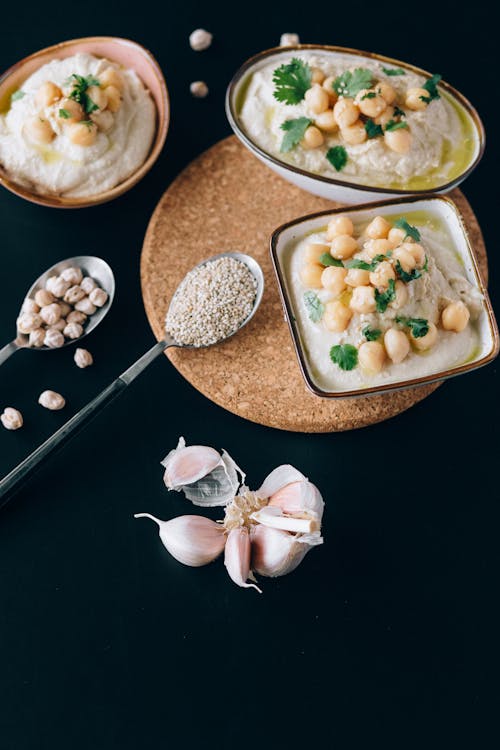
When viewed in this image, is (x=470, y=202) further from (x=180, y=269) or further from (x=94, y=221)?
(x=94, y=221)

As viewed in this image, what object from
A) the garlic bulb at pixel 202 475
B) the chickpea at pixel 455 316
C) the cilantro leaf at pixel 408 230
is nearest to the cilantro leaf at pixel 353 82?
the cilantro leaf at pixel 408 230

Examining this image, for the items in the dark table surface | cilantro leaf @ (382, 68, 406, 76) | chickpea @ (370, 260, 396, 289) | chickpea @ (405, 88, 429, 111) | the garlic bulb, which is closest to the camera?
chickpea @ (370, 260, 396, 289)

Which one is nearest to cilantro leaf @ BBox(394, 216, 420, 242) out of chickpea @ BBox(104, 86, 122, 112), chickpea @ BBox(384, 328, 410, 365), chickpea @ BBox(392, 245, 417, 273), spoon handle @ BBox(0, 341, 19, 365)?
chickpea @ BBox(392, 245, 417, 273)

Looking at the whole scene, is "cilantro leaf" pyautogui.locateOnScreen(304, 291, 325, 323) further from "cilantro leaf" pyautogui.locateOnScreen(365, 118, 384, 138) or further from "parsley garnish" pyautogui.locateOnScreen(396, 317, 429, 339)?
"cilantro leaf" pyautogui.locateOnScreen(365, 118, 384, 138)

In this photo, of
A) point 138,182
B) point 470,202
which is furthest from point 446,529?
point 138,182

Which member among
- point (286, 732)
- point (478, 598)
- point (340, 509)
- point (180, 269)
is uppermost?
point (180, 269)

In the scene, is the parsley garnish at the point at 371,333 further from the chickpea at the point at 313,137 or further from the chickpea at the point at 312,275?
the chickpea at the point at 313,137

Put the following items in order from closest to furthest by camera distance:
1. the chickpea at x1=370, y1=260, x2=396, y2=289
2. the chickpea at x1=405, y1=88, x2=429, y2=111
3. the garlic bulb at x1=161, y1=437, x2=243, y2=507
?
Result: the chickpea at x1=370, y1=260, x2=396, y2=289, the garlic bulb at x1=161, y1=437, x2=243, y2=507, the chickpea at x1=405, y1=88, x2=429, y2=111
